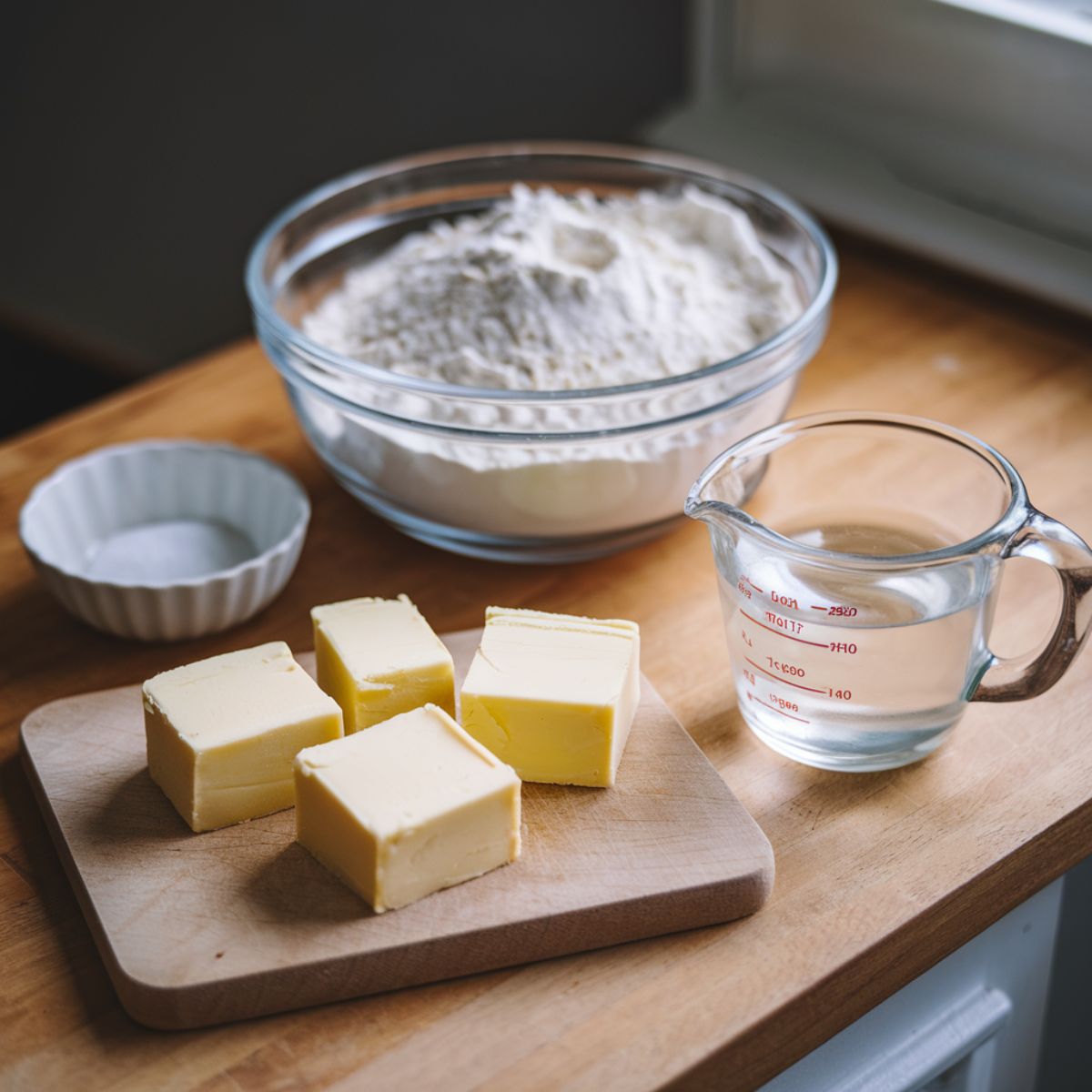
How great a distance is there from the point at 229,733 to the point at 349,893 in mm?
103

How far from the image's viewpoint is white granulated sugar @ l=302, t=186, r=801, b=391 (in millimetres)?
894

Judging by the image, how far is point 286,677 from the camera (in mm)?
723

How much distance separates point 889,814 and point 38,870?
0.46 m

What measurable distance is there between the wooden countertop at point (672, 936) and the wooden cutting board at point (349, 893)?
0.06 feet

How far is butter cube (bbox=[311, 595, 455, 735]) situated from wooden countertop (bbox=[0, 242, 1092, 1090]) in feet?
0.40

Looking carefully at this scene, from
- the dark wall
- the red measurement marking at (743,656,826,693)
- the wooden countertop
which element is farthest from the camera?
the dark wall

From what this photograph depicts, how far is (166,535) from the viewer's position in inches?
36.5

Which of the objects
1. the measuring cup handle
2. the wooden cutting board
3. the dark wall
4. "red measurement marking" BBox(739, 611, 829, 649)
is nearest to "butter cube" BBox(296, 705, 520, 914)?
the wooden cutting board

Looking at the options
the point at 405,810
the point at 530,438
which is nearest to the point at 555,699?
the point at 405,810

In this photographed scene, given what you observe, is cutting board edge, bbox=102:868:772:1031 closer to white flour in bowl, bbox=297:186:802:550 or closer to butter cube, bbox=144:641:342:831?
butter cube, bbox=144:641:342:831

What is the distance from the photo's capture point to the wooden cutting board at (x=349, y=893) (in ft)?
2.04

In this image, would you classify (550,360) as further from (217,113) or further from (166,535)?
(217,113)

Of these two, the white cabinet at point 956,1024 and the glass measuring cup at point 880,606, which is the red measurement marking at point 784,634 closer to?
the glass measuring cup at point 880,606

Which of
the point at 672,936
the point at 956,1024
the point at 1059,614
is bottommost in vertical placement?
the point at 956,1024
